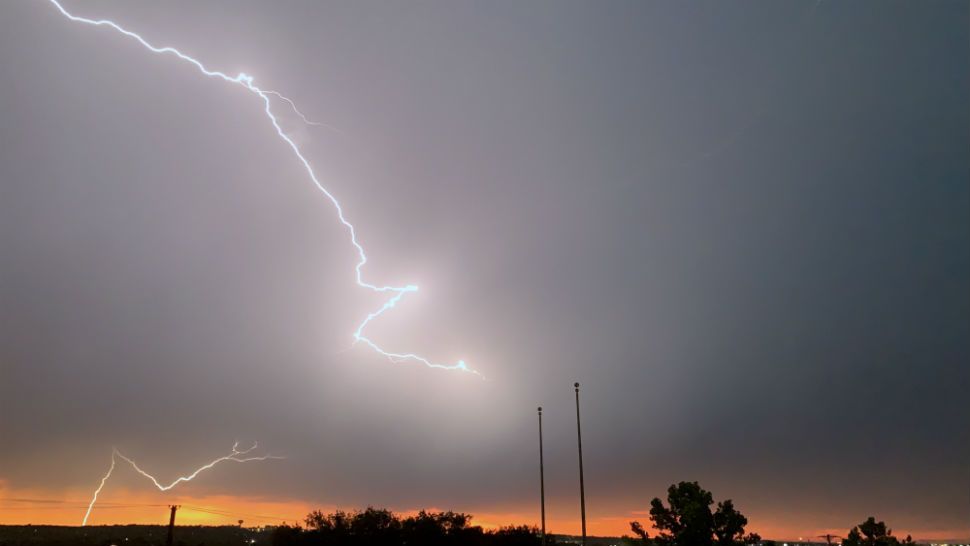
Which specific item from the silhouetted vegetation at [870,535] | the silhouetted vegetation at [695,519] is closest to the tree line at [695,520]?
the silhouetted vegetation at [695,519]

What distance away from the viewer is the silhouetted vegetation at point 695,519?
4141 centimetres

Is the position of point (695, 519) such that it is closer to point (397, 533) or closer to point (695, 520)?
point (695, 520)

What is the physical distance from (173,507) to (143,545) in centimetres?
5212

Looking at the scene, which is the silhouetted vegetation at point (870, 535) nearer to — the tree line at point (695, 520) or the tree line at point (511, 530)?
the tree line at point (511, 530)

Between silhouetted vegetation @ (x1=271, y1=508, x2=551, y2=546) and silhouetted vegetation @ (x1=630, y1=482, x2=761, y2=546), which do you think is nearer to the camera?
silhouetted vegetation @ (x1=630, y1=482, x2=761, y2=546)

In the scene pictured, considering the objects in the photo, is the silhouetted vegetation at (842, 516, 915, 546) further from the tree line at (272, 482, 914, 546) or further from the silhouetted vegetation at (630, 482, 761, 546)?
the silhouetted vegetation at (630, 482, 761, 546)

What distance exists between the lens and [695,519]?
4119 centimetres

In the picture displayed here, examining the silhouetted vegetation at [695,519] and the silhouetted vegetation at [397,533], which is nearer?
the silhouetted vegetation at [695,519]

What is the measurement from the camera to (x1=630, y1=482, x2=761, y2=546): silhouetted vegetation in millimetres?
41406

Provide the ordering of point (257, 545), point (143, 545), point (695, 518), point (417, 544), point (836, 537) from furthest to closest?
point (257, 545) < point (143, 545) < point (836, 537) < point (417, 544) < point (695, 518)

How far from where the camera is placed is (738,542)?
42562 mm

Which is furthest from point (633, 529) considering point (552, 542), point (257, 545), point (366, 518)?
point (257, 545)

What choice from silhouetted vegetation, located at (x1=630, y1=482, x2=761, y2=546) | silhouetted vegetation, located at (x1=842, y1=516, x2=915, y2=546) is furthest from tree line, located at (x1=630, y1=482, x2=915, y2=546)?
silhouetted vegetation, located at (x1=842, y1=516, x2=915, y2=546)

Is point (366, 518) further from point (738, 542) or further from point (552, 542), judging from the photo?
point (738, 542)
